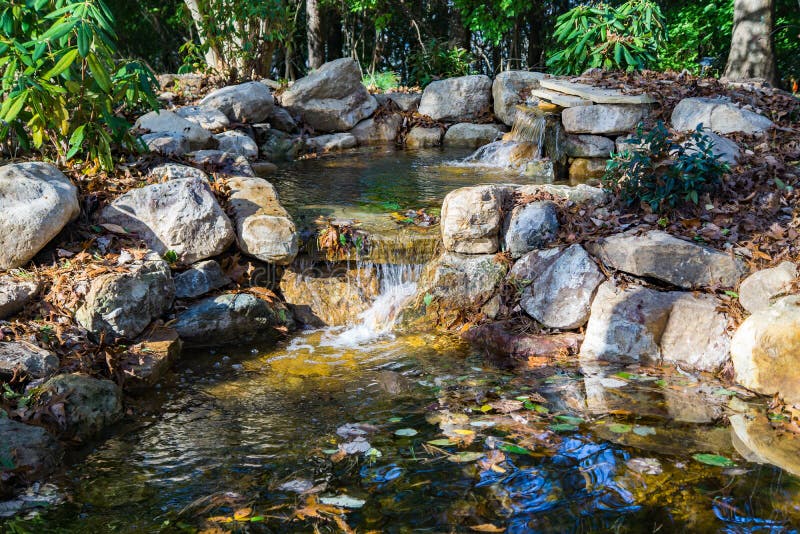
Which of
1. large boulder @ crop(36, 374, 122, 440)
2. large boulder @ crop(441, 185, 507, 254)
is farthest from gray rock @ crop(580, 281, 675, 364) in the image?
large boulder @ crop(36, 374, 122, 440)

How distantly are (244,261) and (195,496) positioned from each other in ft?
9.87

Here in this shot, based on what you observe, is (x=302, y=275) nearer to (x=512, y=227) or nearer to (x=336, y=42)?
(x=512, y=227)

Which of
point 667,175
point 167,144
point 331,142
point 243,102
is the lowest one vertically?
point 667,175

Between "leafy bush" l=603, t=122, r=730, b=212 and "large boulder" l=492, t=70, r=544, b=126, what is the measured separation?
189 inches

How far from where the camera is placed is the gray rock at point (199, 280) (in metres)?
5.49

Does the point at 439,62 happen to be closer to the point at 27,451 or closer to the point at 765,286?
the point at 765,286

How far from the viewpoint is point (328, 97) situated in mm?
10711

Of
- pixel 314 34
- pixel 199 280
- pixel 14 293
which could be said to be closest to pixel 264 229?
pixel 199 280

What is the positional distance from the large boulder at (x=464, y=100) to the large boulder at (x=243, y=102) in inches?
111

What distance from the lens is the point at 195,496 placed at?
316 centimetres

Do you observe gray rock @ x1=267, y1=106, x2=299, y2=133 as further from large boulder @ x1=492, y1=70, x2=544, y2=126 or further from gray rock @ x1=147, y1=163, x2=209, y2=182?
gray rock @ x1=147, y1=163, x2=209, y2=182

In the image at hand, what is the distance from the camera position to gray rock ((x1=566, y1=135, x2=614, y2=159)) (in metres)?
7.93

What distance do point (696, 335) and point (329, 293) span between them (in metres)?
2.95

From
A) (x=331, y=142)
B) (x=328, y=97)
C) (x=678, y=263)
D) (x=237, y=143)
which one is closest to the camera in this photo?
(x=678, y=263)
